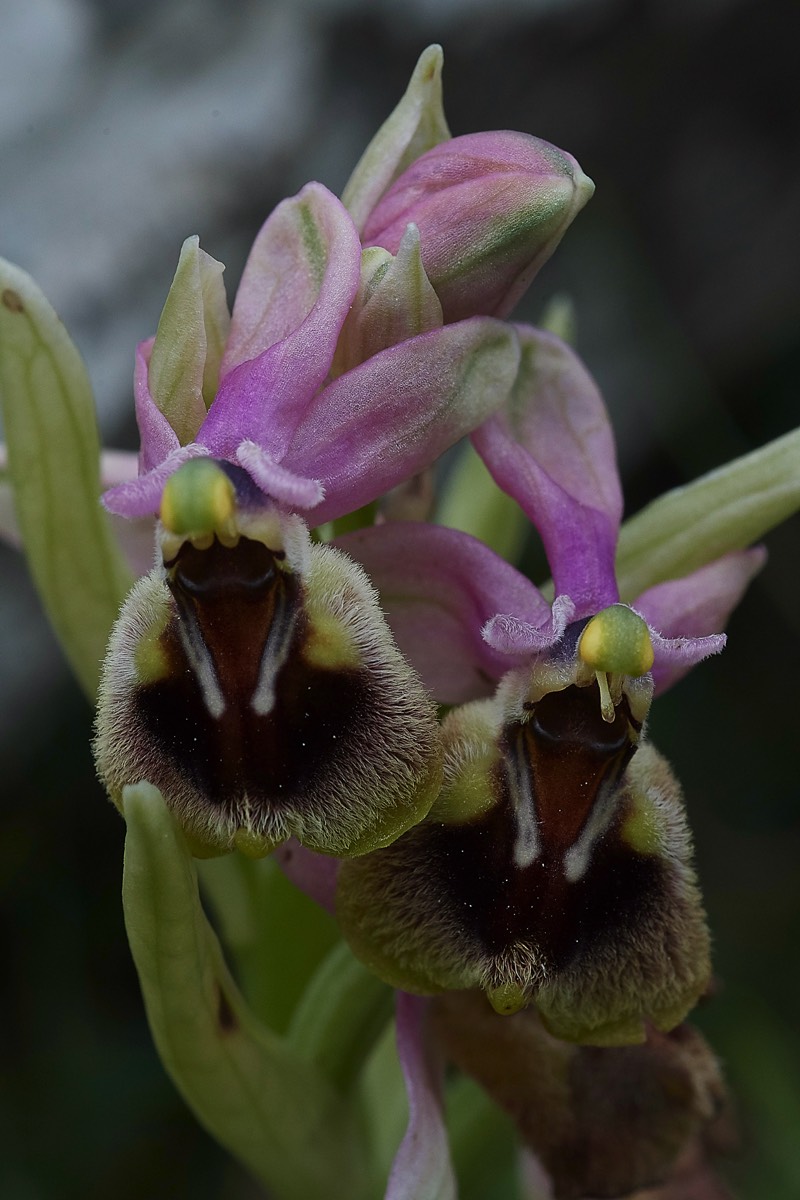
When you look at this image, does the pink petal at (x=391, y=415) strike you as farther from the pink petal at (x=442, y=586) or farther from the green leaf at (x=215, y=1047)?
the green leaf at (x=215, y=1047)

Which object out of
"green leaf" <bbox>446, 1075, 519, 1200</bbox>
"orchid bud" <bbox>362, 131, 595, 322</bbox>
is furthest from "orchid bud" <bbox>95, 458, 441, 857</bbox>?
"green leaf" <bbox>446, 1075, 519, 1200</bbox>

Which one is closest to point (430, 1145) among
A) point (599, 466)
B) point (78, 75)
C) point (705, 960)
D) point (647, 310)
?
point (705, 960)

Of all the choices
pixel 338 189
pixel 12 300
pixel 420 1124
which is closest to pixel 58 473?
pixel 12 300

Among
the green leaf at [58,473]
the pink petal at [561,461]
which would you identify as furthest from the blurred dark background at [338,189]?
the pink petal at [561,461]

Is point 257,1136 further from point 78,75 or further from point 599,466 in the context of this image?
point 78,75

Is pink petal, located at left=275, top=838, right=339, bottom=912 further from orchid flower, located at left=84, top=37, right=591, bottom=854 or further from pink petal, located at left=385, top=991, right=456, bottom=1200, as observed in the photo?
orchid flower, located at left=84, top=37, right=591, bottom=854

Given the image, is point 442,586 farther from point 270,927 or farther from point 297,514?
point 270,927
